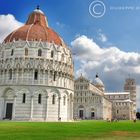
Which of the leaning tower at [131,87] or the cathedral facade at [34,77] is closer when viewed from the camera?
the cathedral facade at [34,77]

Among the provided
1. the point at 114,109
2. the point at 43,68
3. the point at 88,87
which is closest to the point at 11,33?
the point at 43,68

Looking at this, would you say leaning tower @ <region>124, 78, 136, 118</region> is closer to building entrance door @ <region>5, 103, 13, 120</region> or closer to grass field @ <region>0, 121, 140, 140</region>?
building entrance door @ <region>5, 103, 13, 120</region>

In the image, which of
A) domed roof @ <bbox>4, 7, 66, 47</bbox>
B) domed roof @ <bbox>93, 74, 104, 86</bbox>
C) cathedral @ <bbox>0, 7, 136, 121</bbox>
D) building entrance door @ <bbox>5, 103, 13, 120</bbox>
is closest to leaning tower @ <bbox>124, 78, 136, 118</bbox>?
domed roof @ <bbox>93, 74, 104, 86</bbox>

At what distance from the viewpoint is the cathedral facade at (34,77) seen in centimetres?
6147

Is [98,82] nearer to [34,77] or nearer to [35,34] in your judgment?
[35,34]

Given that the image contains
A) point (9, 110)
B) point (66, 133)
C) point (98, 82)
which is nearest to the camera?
point (66, 133)

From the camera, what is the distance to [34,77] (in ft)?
205

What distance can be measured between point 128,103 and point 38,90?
3877 inches

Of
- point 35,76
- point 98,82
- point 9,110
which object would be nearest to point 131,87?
point 98,82

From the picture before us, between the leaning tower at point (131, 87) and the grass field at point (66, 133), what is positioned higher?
the leaning tower at point (131, 87)

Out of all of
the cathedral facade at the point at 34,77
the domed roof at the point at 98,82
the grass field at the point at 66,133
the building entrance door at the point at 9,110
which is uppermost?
the domed roof at the point at 98,82

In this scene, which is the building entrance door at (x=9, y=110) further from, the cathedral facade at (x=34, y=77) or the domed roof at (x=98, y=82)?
the domed roof at (x=98, y=82)

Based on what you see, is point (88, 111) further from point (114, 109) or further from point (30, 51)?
point (30, 51)

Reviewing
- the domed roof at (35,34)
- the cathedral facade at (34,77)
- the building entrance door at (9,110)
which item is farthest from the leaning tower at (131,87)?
the building entrance door at (9,110)
